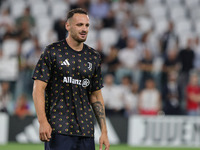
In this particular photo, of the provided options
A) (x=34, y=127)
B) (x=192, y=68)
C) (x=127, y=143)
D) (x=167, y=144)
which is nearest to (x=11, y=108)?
(x=34, y=127)

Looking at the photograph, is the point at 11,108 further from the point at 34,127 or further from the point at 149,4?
the point at 149,4

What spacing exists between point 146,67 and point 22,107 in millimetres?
3116

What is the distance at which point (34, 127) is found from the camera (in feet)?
36.0

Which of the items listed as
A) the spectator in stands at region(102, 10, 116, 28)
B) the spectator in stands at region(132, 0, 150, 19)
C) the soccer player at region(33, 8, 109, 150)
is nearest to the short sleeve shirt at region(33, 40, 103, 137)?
the soccer player at region(33, 8, 109, 150)

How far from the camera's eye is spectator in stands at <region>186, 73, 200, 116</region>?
11.2m

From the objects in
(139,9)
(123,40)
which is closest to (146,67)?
(123,40)

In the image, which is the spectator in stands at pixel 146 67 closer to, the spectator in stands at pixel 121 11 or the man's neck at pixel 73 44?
the spectator in stands at pixel 121 11

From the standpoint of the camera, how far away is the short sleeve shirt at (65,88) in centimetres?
402

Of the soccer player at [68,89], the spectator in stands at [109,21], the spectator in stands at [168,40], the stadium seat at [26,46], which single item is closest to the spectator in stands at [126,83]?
the spectator in stands at [168,40]

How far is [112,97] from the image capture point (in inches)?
430

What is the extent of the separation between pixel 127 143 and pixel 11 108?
290 cm

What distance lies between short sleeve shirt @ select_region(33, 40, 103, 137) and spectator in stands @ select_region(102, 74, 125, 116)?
6.64 metres

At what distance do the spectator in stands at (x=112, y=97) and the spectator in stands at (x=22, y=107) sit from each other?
181cm

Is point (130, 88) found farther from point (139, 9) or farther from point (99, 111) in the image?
point (99, 111)
